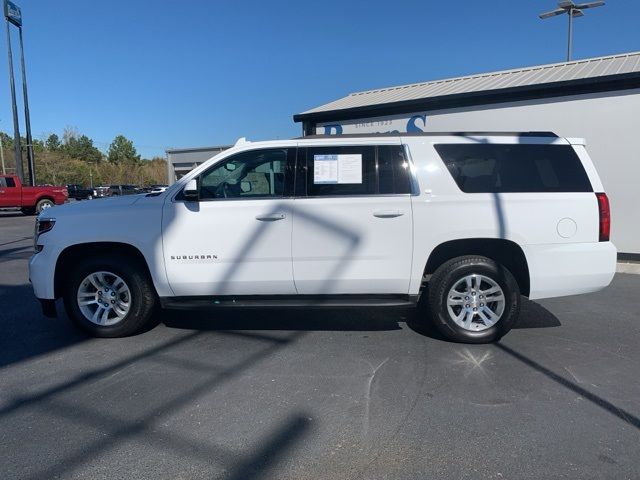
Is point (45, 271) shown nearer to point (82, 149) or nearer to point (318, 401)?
point (318, 401)

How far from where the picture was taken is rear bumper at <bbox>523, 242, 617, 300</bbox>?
15.6 feet

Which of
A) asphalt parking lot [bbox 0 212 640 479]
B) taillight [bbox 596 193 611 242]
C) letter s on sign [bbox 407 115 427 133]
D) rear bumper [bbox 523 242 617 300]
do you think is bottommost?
asphalt parking lot [bbox 0 212 640 479]

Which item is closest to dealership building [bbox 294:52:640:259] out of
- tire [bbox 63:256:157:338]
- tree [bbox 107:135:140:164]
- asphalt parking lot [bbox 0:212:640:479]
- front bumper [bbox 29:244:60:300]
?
asphalt parking lot [bbox 0:212:640:479]

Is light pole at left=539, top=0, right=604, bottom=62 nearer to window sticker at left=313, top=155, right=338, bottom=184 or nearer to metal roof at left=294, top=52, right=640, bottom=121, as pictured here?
metal roof at left=294, top=52, right=640, bottom=121

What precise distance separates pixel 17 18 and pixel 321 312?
2980 cm

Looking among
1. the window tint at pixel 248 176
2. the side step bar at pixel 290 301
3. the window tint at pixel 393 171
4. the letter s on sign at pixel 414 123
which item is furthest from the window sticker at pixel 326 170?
the letter s on sign at pixel 414 123

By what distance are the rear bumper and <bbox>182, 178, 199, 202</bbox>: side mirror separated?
3187mm

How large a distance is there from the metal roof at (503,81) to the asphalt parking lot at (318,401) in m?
5.81

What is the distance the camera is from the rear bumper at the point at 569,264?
4.76 m

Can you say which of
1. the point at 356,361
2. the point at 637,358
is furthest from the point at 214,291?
the point at 637,358

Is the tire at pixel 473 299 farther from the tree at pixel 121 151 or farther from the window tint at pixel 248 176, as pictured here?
the tree at pixel 121 151

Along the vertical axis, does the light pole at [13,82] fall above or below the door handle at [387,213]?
above

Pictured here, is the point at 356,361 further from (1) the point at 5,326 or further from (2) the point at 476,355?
(1) the point at 5,326

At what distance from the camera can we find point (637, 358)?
14.9 ft
